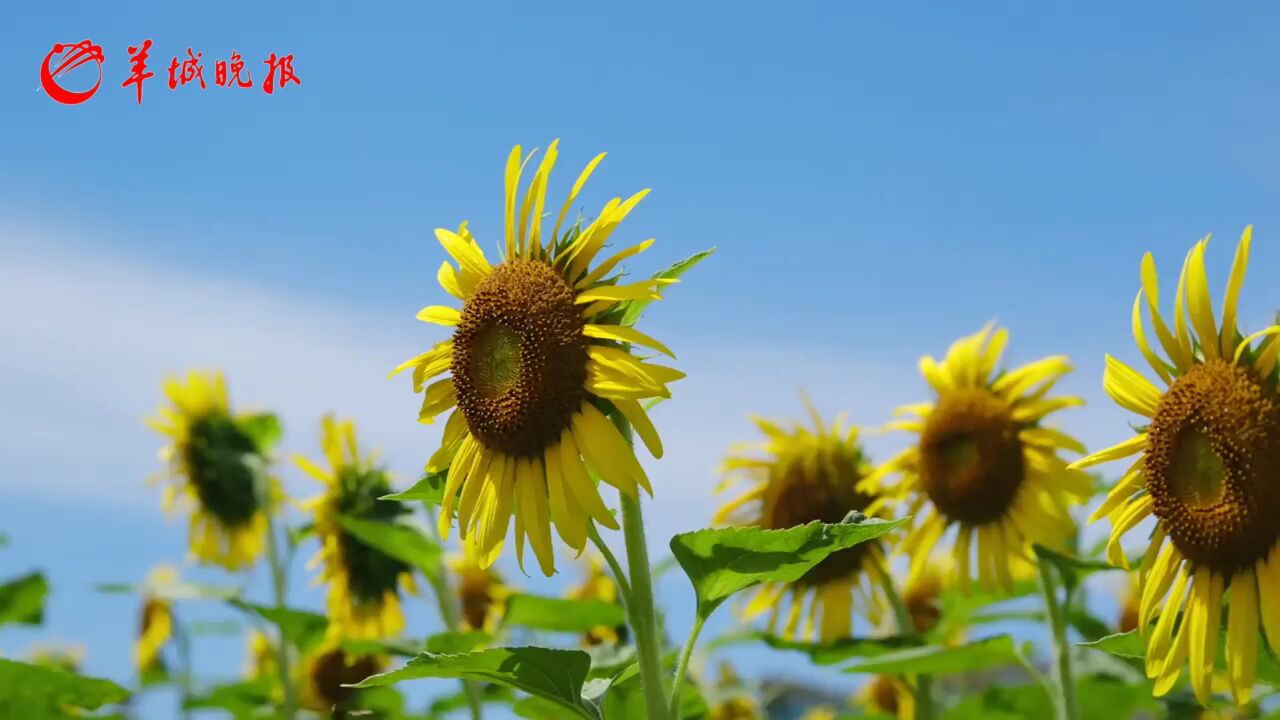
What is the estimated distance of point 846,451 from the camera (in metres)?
5.85

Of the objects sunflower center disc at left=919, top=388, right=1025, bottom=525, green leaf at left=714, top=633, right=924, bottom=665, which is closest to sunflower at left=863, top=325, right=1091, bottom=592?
sunflower center disc at left=919, top=388, right=1025, bottom=525

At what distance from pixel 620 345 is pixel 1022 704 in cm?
349

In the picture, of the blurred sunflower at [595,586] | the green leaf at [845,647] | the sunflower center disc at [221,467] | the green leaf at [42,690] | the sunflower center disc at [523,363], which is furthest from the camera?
the sunflower center disc at [221,467]

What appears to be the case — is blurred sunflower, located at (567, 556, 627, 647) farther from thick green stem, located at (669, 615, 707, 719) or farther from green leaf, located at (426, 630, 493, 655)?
thick green stem, located at (669, 615, 707, 719)

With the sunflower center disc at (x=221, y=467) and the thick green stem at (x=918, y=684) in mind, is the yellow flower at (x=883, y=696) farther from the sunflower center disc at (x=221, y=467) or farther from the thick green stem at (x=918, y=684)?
the sunflower center disc at (x=221, y=467)

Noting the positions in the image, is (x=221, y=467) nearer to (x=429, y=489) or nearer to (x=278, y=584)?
(x=278, y=584)

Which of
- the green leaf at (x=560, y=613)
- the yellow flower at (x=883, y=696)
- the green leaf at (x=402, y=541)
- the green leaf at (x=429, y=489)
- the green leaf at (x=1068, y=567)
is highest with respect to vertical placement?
the green leaf at (x=402, y=541)

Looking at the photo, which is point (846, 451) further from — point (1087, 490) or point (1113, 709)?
point (1113, 709)

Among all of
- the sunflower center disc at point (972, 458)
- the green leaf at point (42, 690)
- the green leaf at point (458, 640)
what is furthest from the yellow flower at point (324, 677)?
the sunflower center disc at point (972, 458)

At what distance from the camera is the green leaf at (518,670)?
278 cm

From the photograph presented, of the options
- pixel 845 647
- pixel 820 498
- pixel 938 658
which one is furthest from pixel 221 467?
pixel 938 658

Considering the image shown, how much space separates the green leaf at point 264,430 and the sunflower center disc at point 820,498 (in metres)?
3.30

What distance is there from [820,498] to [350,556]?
233 cm

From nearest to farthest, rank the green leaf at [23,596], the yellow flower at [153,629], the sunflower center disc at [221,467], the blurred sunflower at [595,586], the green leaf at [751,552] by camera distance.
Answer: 1. the green leaf at [751,552]
2. the green leaf at [23,596]
3. the blurred sunflower at [595,586]
4. the sunflower center disc at [221,467]
5. the yellow flower at [153,629]
